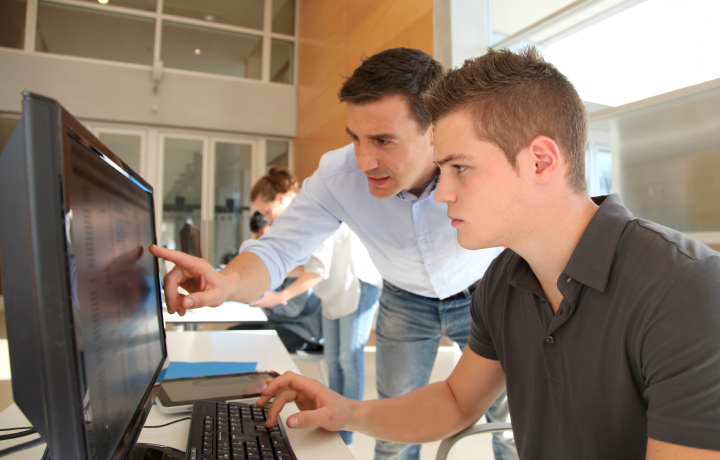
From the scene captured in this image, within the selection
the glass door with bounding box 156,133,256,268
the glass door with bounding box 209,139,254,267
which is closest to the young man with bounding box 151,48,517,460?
the glass door with bounding box 156,133,256,268

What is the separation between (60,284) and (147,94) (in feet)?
22.5

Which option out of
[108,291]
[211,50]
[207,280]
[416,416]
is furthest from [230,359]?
[211,50]

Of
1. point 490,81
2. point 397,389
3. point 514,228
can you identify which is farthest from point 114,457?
point 397,389

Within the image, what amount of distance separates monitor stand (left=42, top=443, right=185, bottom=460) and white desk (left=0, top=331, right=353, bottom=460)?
0.15 feet

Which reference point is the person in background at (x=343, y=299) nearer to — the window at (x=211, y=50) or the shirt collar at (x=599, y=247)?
the shirt collar at (x=599, y=247)

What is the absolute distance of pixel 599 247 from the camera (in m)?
0.73

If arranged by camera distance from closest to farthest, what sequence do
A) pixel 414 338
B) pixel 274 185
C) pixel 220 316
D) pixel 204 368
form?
pixel 204 368, pixel 414 338, pixel 220 316, pixel 274 185

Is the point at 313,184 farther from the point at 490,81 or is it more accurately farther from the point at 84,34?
the point at 84,34

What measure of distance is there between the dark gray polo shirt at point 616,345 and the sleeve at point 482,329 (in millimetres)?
41

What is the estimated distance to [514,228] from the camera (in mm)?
830

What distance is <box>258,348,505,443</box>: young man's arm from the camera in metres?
0.80

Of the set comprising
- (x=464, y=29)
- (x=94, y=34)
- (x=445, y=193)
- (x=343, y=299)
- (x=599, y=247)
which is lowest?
(x=343, y=299)

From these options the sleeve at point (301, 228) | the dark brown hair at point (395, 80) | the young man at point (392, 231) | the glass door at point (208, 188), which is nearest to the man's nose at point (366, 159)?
the young man at point (392, 231)

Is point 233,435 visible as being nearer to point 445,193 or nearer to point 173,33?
point 445,193
